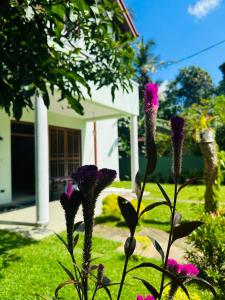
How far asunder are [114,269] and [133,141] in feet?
30.0

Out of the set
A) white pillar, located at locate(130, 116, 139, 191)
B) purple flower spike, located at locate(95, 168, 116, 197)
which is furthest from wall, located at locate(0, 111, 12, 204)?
purple flower spike, located at locate(95, 168, 116, 197)

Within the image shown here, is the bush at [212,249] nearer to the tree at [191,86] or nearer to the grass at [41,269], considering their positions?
the grass at [41,269]

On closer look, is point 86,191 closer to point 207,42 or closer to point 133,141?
point 133,141

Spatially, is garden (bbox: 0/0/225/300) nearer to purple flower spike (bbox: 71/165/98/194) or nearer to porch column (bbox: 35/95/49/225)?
purple flower spike (bbox: 71/165/98/194)

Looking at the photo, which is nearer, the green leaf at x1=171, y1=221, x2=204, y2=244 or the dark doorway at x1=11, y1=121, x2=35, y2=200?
the green leaf at x1=171, y1=221, x2=204, y2=244

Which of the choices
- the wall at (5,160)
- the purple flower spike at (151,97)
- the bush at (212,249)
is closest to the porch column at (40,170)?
the bush at (212,249)

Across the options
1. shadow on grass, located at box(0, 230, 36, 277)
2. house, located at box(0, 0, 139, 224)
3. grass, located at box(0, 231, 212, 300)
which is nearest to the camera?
grass, located at box(0, 231, 212, 300)

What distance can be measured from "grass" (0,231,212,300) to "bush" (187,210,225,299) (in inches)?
9.4

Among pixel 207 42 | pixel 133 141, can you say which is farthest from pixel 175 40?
pixel 133 141

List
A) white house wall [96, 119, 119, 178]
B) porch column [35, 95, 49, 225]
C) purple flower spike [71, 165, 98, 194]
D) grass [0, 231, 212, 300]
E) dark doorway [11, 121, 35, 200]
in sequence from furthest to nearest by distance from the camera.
→ dark doorway [11, 121, 35, 200] → white house wall [96, 119, 119, 178] → porch column [35, 95, 49, 225] → grass [0, 231, 212, 300] → purple flower spike [71, 165, 98, 194]

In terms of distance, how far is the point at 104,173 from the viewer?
965 mm

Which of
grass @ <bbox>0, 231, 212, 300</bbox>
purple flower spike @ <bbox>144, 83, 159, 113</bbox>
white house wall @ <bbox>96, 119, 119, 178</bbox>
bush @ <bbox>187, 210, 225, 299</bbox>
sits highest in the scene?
white house wall @ <bbox>96, 119, 119, 178</bbox>

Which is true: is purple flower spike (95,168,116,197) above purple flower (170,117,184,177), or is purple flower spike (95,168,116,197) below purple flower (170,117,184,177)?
below

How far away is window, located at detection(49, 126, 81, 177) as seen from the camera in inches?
511
